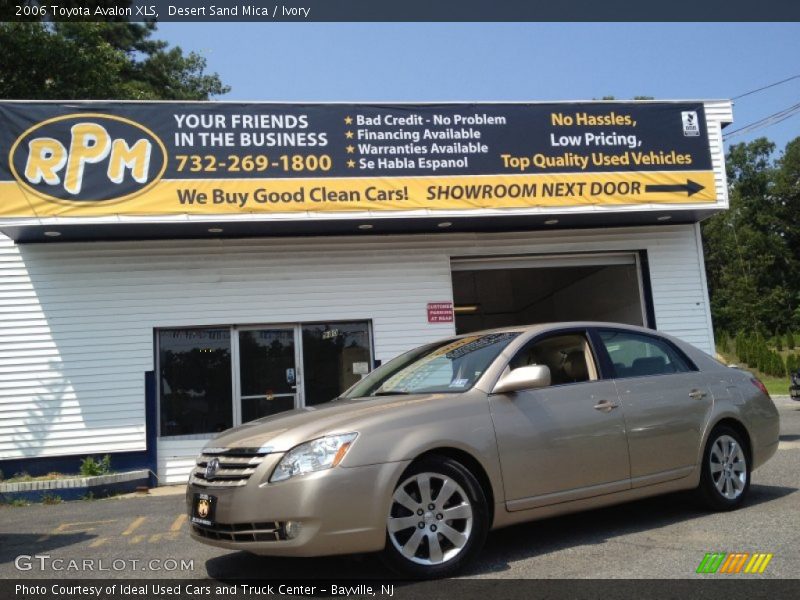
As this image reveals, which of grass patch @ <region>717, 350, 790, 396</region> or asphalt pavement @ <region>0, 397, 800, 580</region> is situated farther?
grass patch @ <region>717, 350, 790, 396</region>

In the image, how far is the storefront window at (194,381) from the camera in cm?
1160

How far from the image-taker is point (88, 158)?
10.7 metres

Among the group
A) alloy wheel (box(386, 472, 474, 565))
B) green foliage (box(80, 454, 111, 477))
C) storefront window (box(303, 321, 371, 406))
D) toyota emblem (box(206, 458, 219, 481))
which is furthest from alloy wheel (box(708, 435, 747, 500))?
green foliage (box(80, 454, 111, 477))

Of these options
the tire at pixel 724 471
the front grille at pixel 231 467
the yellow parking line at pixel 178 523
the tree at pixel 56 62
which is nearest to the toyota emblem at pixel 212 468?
the front grille at pixel 231 467

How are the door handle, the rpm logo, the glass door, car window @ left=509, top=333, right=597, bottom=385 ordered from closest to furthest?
1. the door handle
2. car window @ left=509, top=333, right=597, bottom=385
3. the rpm logo
4. the glass door

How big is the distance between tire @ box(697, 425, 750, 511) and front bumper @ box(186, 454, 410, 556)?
2899mm

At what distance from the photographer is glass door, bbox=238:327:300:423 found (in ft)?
38.6

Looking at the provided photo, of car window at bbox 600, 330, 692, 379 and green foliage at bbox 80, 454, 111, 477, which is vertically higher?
car window at bbox 600, 330, 692, 379

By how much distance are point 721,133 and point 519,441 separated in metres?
9.77

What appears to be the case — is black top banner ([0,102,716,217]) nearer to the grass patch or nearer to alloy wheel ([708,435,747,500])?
alloy wheel ([708,435,747,500])

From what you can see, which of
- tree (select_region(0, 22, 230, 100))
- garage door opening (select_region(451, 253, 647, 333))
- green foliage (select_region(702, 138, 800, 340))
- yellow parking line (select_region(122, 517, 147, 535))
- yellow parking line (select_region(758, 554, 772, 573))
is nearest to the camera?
yellow parking line (select_region(758, 554, 772, 573))

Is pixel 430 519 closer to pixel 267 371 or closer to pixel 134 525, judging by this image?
pixel 134 525

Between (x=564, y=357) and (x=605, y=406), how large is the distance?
0.49 meters

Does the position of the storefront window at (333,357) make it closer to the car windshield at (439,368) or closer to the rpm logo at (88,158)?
the rpm logo at (88,158)
